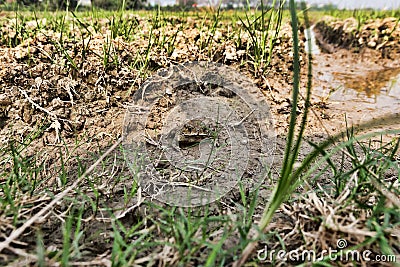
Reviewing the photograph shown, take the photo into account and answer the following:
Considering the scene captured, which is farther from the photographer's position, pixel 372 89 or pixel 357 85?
pixel 357 85

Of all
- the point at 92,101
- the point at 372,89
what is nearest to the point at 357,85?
the point at 372,89

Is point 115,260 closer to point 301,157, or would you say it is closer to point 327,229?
point 327,229

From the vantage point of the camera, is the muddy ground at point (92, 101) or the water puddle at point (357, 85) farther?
the water puddle at point (357, 85)

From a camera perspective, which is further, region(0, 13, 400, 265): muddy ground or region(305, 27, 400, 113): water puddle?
region(305, 27, 400, 113): water puddle

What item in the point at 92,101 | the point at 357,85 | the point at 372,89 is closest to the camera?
the point at 92,101

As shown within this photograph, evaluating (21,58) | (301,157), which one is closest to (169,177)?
(301,157)

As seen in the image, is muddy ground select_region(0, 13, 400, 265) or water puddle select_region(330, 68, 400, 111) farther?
water puddle select_region(330, 68, 400, 111)

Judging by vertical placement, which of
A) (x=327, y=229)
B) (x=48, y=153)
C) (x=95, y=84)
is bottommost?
(x=48, y=153)

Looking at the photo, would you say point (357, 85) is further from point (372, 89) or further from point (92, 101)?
point (92, 101)

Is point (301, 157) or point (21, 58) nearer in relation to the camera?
point (301, 157)

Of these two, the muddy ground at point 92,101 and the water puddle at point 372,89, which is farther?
the water puddle at point 372,89

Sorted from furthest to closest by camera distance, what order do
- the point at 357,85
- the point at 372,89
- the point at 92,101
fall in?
the point at 357,85
the point at 372,89
the point at 92,101
